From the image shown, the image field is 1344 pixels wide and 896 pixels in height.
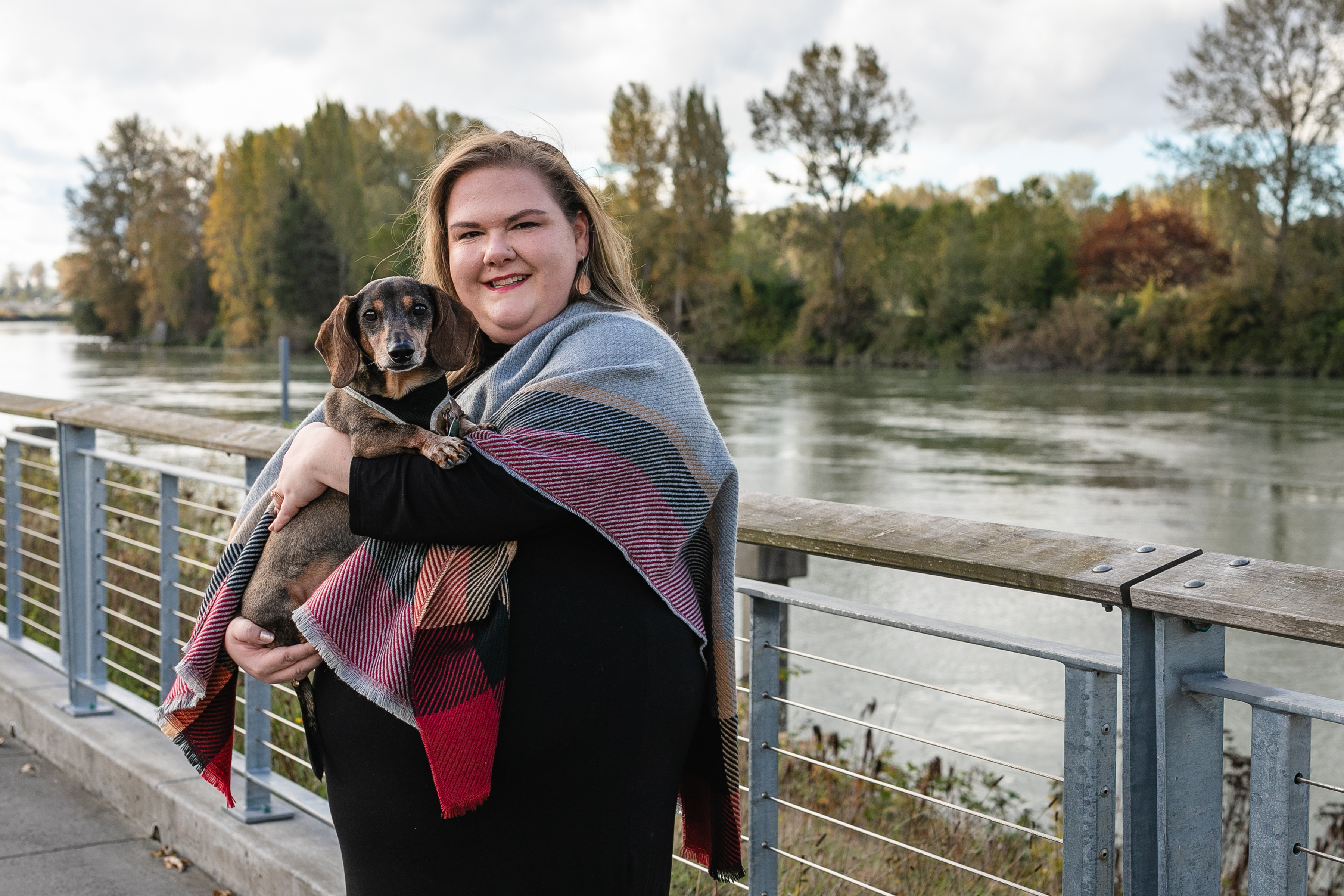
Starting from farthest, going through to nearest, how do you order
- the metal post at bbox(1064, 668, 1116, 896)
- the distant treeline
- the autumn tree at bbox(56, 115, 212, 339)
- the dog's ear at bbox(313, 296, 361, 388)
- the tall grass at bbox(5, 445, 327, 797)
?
1. the autumn tree at bbox(56, 115, 212, 339)
2. the distant treeline
3. the tall grass at bbox(5, 445, 327, 797)
4. the dog's ear at bbox(313, 296, 361, 388)
5. the metal post at bbox(1064, 668, 1116, 896)

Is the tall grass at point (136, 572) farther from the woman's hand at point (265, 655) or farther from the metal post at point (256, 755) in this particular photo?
the woman's hand at point (265, 655)

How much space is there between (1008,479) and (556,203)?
1455 centimetres

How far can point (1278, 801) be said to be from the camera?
1639 mm

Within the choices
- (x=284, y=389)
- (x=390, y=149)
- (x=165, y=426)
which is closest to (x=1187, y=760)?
(x=165, y=426)

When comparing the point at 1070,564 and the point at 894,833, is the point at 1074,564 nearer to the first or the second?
the point at 1070,564

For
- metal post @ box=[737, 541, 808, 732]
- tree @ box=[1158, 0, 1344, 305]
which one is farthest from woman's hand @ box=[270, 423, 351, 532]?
tree @ box=[1158, 0, 1344, 305]

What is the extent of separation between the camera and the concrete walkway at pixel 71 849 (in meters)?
3.19

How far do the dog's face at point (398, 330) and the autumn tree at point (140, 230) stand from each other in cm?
7441

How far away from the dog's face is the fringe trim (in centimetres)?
43

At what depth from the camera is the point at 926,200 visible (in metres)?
86.2

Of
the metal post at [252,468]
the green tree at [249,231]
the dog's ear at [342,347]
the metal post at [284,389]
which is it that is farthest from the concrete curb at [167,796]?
the green tree at [249,231]

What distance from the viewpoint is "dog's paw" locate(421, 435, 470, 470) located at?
69.7 inches

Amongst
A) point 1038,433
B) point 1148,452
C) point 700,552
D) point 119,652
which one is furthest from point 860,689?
point 1038,433

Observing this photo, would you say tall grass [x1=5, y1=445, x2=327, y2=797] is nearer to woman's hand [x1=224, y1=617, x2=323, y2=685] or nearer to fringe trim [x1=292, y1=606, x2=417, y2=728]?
woman's hand [x1=224, y1=617, x2=323, y2=685]
